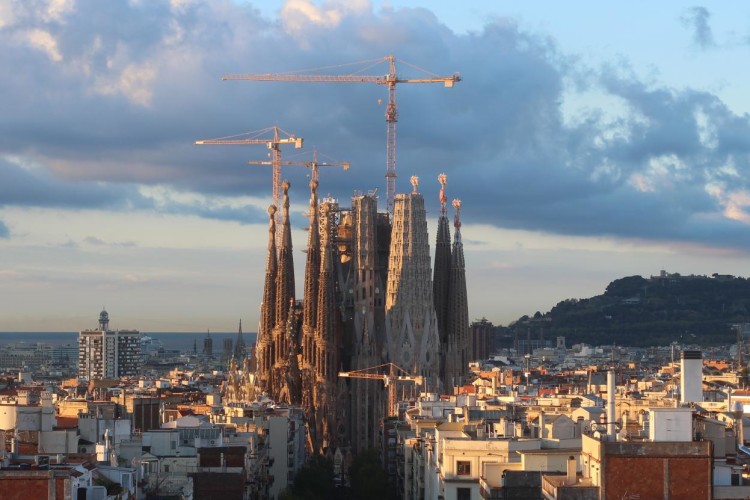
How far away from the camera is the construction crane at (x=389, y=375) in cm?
15712

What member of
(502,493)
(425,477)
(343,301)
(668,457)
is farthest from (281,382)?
(668,457)

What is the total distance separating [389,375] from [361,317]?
7.15m

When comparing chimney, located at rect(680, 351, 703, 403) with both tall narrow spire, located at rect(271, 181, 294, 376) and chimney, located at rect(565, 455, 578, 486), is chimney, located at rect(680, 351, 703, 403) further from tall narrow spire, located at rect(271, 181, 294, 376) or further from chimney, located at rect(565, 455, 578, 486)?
tall narrow spire, located at rect(271, 181, 294, 376)

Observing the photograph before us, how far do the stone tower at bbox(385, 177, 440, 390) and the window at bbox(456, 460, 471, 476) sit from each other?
9576cm

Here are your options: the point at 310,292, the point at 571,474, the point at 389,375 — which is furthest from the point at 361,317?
the point at 571,474

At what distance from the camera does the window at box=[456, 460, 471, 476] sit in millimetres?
66688

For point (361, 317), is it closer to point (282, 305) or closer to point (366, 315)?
point (366, 315)

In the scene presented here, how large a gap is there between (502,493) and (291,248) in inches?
4804

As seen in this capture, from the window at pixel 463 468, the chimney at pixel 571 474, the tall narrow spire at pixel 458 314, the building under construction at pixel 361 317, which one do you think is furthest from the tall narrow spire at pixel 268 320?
the chimney at pixel 571 474

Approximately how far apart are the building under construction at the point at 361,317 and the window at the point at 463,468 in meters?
89.6

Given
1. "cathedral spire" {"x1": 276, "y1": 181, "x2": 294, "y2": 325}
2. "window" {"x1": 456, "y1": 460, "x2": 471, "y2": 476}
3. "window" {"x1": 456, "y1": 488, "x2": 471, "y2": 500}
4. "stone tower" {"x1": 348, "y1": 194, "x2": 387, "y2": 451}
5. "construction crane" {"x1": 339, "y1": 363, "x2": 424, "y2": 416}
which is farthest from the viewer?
"cathedral spire" {"x1": 276, "y1": 181, "x2": 294, "y2": 325}

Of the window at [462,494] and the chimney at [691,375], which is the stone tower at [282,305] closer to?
the window at [462,494]

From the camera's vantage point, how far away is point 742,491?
153ft

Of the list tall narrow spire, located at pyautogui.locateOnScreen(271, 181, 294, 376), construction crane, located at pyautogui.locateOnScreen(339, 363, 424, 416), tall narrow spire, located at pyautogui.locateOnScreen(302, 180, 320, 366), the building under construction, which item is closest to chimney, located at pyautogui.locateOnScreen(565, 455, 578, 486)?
construction crane, located at pyautogui.locateOnScreen(339, 363, 424, 416)
